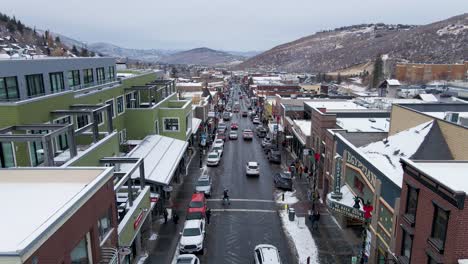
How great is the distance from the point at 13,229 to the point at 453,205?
13964 millimetres

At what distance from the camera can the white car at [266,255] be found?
1952 cm

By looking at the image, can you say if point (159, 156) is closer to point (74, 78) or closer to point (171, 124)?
point (171, 124)

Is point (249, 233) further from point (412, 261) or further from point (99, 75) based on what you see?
point (99, 75)

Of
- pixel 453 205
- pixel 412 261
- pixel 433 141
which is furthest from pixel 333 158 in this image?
pixel 453 205

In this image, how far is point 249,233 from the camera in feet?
81.1

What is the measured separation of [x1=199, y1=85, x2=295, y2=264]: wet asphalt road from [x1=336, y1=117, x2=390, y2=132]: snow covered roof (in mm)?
9219

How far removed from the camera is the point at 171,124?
39.8 m

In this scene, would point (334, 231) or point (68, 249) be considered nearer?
point (68, 249)

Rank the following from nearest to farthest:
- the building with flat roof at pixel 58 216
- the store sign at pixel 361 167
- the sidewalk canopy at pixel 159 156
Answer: the building with flat roof at pixel 58 216 < the store sign at pixel 361 167 < the sidewalk canopy at pixel 159 156

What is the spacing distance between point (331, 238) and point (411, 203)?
32.1 feet

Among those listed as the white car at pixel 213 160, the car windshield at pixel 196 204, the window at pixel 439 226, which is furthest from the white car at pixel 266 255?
the white car at pixel 213 160

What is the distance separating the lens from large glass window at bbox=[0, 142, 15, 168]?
17719 mm

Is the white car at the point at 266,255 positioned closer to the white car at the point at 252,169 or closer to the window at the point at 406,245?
the window at the point at 406,245

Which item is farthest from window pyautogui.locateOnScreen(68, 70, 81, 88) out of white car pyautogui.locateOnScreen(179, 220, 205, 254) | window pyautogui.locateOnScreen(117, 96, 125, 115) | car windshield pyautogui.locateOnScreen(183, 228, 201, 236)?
car windshield pyautogui.locateOnScreen(183, 228, 201, 236)
